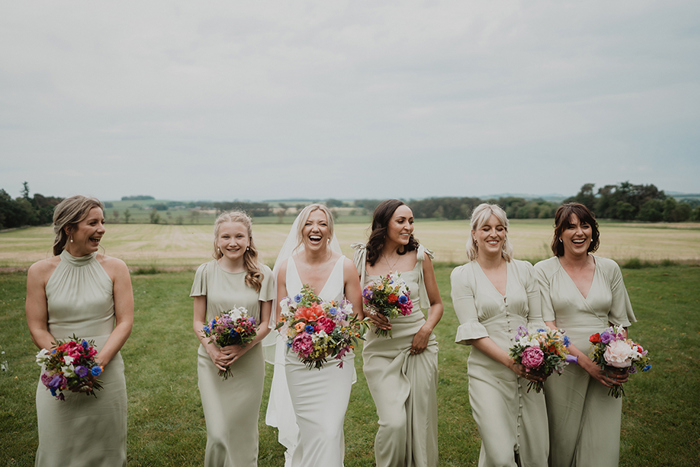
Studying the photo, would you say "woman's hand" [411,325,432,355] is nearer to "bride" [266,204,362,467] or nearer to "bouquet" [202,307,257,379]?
"bride" [266,204,362,467]

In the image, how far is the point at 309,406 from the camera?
5.02m

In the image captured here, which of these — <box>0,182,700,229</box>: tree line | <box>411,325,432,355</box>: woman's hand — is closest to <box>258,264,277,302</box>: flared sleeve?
<box>411,325,432,355</box>: woman's hand

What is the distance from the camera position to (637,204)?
32094 mm

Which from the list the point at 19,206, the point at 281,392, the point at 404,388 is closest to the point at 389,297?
the point at 404,388

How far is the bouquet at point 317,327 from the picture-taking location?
435 centimetres

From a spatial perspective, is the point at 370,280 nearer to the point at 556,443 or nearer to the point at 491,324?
the point at 491,324

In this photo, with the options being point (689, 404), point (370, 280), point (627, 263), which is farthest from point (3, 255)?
point (627, 263)

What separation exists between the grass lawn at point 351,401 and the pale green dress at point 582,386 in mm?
1915

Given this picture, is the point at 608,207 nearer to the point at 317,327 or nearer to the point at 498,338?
the point at 498,338

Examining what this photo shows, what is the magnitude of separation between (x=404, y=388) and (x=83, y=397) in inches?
151

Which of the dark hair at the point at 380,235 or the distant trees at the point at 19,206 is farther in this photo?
the distant trees at the point at 19,206

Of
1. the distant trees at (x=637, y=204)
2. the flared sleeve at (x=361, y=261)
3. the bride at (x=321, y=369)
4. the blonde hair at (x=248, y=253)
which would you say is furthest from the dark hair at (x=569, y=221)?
the distant trees at (x=637, y=204)

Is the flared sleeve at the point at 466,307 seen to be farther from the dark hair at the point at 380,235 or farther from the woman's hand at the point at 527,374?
the dark hair at the point at 380,235

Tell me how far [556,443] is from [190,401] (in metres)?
6.81
